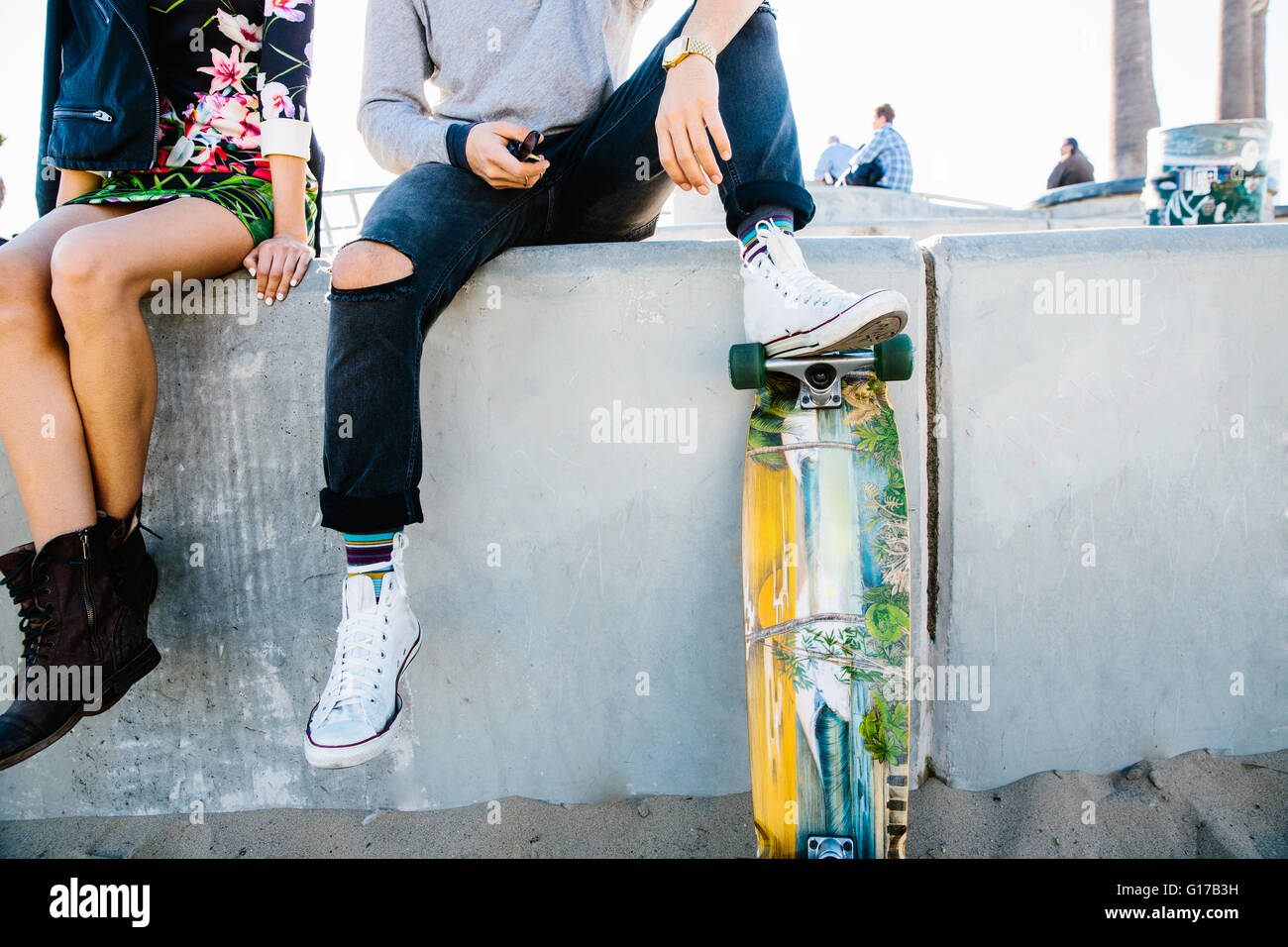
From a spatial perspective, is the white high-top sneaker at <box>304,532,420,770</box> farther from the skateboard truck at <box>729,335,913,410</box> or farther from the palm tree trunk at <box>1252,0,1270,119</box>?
the palm tree trunk at <box>1252,0,1270,119</box>

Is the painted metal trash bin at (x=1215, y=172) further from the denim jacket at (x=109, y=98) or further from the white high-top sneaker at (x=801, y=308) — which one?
the denim jacket at (x=109, y=98)

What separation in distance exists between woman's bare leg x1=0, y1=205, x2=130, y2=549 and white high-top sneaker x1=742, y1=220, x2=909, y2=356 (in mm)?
1441

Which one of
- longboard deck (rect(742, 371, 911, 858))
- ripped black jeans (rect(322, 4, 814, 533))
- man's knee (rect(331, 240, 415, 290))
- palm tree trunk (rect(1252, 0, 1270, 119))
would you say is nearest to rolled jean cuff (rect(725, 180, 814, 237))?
ripped black jeans (rect(322, 4, 814, 533))

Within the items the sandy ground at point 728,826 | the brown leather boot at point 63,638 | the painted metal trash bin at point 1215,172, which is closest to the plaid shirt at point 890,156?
the painted metal trash bin at point 1215,172

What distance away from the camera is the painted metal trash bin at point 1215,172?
7.97 feet

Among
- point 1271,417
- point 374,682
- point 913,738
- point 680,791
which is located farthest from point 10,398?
point 1271,417

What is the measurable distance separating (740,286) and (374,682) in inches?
44.5

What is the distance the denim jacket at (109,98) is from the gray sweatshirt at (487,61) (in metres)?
0.55

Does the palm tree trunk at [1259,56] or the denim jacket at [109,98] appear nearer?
the denim jacket at [109,98]

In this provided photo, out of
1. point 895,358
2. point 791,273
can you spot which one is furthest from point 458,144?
point 895,358

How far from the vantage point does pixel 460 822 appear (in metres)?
1.71

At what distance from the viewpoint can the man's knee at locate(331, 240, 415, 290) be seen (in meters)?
1.41

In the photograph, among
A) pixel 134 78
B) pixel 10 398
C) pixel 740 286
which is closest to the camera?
pixel 10 398
